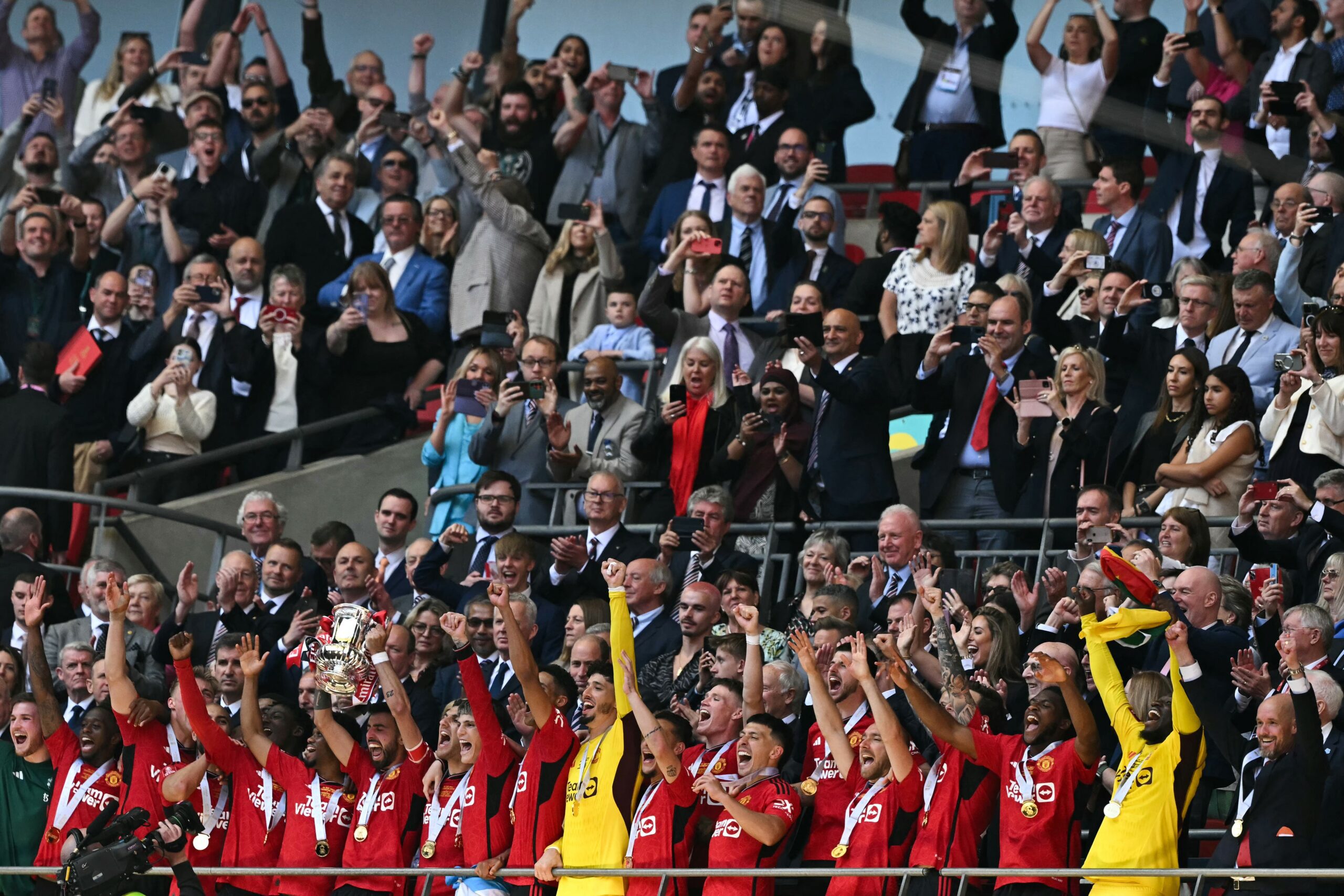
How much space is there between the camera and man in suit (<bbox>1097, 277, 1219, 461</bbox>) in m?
11.4

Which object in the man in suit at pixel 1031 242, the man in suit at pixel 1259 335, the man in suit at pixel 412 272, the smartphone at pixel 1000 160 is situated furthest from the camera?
the man in suit at pixel 412 272

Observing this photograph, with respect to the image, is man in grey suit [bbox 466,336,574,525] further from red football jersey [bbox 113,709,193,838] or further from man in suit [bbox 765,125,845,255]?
red football jersey [bbox 113,709,193,838]

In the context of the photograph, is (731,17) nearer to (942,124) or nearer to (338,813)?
(942,124)

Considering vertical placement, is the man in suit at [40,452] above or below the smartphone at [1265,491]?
above

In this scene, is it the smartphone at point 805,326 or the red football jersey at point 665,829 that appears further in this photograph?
the smartphone at point 805,326

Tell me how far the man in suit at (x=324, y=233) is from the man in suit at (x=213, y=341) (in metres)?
0.89

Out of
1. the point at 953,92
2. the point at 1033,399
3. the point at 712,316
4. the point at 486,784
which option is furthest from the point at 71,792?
the point at 953,92

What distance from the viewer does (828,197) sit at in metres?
13.9

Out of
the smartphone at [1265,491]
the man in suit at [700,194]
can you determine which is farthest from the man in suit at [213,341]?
the smartphone at [1265,491]

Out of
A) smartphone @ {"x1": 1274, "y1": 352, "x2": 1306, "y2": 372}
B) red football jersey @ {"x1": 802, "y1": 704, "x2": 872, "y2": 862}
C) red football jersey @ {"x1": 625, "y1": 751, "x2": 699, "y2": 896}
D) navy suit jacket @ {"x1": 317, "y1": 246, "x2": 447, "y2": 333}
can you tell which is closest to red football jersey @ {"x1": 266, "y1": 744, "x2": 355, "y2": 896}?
red football jersey @ {"x1": 625, "y1": 751, "x2": 699, "y2": 896}

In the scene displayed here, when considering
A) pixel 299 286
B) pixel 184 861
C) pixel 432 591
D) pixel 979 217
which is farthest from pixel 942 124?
pixel 184 861

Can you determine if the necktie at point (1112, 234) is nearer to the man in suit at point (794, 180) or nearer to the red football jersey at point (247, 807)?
the man in suit at point (794, 180)

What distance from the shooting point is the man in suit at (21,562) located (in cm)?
1239

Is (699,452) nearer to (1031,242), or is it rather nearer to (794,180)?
(1031,242)
